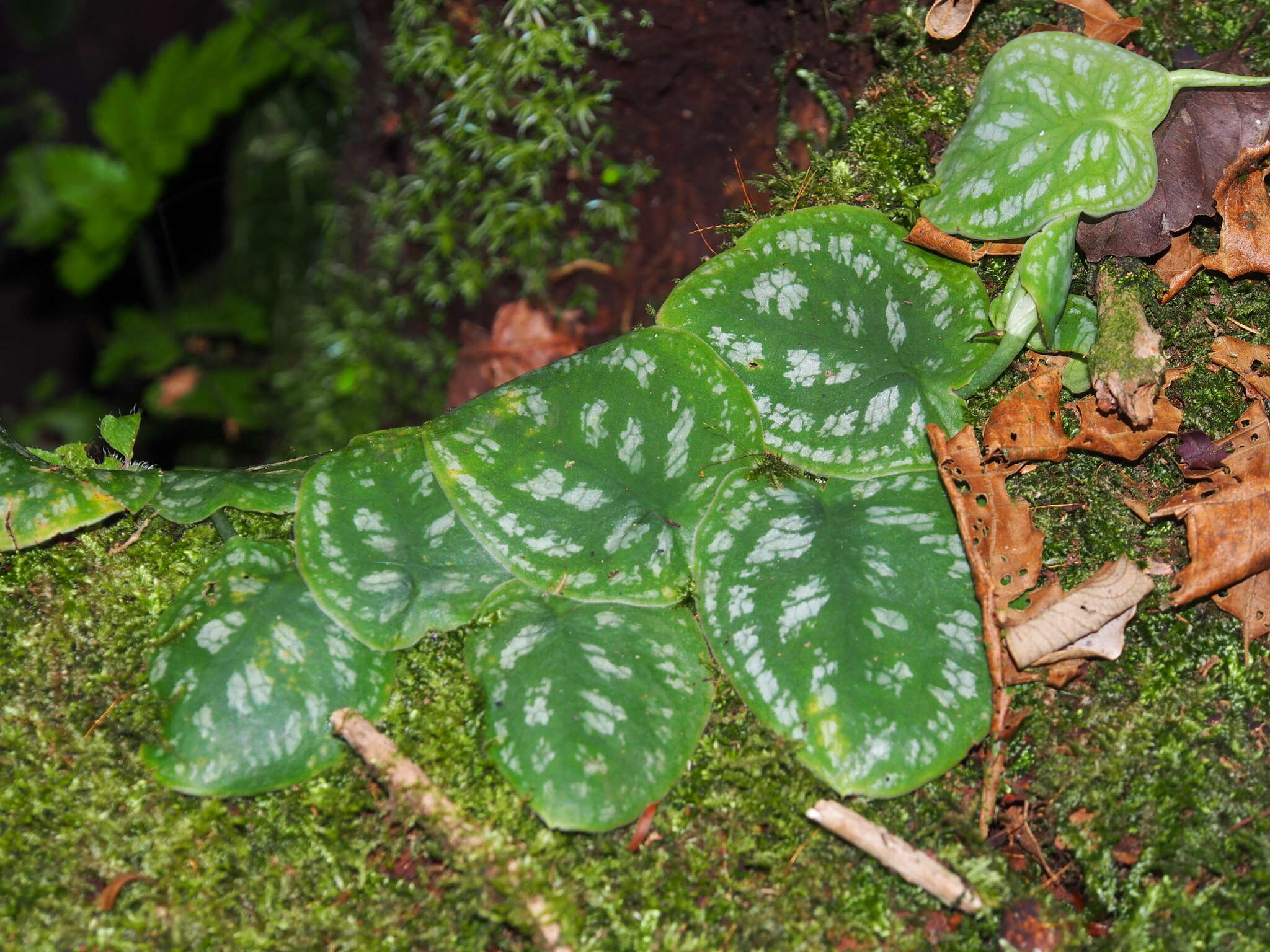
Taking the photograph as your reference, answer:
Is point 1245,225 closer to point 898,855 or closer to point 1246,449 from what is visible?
point 1246,449

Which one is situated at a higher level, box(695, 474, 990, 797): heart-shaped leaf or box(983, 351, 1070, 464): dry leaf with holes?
box(983, 351, 1070, 464): dry leaf with holes

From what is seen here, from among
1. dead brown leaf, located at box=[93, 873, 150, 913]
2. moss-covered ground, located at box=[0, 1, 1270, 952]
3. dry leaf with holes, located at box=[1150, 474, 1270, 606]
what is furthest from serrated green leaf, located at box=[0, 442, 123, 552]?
dry leaf with holes, located at box=[1150, 474, 1270, 606]

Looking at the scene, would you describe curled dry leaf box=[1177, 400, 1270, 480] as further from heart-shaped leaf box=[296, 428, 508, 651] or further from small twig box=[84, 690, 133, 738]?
small twig box=[84, 690, 133, 738]

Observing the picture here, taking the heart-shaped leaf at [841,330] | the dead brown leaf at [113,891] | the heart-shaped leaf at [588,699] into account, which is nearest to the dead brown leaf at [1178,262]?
the heart-shaped leaf at [841,330]

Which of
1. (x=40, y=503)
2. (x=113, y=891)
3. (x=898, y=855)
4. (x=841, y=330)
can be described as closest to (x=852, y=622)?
(x=898, y=855)

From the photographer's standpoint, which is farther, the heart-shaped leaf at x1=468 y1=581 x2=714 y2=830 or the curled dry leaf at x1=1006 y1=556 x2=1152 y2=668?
the curled dry leaf at x1=1006 y1=556 x2=1152 y2=668

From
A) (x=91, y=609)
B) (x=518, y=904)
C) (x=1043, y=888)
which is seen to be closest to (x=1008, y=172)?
(x=1043, y=888)

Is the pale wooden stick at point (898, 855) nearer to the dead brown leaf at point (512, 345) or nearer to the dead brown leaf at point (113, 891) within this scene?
the dead brown leaf at point (113, 891)
